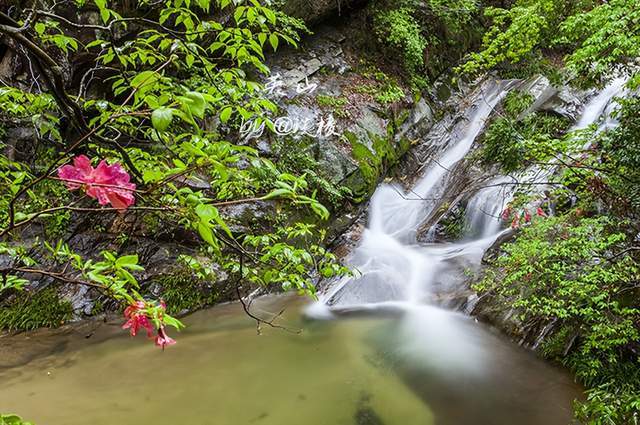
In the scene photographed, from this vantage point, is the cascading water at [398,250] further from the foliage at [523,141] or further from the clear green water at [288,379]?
the clear green water at [288,379]

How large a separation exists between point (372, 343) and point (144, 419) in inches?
102

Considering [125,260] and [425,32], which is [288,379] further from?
[425,32]

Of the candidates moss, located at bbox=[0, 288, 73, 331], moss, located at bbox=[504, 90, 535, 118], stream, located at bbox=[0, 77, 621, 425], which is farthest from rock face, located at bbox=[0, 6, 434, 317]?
moss, located at bbox=[504, 90, 535, 118]

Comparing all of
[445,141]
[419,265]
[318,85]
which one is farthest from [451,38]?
[419,265]

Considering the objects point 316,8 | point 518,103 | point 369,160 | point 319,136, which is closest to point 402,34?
point 316,8

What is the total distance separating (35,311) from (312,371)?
12.0 feet

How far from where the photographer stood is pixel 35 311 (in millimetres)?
4664

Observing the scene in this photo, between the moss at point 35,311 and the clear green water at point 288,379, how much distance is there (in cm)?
33

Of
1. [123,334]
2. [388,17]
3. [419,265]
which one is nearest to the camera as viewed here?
[123,334]

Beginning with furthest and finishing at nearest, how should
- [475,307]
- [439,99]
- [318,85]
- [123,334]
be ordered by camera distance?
[439,99], [318,85], [475,307], [123,334]

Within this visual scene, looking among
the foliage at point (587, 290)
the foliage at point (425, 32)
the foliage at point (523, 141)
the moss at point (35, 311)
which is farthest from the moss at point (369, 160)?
the moss at point (35, 311)

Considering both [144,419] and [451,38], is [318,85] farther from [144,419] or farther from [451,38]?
[144,419]

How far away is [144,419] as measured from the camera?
9.68 feet

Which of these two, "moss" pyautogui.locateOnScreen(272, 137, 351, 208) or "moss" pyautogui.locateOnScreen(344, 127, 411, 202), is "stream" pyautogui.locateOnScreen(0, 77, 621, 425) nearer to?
"moss" pyautogui.locateOnScreen(272, 137, 351, 208)
